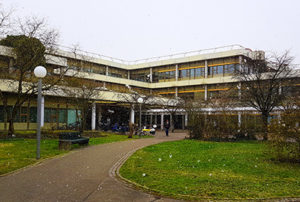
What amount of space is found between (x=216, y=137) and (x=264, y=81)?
5927 mm

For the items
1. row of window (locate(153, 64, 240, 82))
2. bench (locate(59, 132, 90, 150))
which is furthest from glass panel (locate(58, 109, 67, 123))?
row of window (locate(153, 64, 240, 82))

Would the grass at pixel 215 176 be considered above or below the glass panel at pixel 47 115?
below

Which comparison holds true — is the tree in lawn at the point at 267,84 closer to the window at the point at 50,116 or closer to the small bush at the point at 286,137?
the small bush at the point at 286,137

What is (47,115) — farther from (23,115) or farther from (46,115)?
(23,115)

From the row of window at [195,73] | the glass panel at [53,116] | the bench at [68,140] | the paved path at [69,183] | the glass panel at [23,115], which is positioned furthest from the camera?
the row of window at [195,73]

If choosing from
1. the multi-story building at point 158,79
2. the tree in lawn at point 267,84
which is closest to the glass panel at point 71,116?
the multi-story building at point 158,79

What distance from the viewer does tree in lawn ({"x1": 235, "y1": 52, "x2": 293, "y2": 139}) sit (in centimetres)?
2055

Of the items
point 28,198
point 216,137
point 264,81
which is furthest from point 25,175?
point 264,81

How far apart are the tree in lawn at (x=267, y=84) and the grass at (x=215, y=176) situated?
9.80m

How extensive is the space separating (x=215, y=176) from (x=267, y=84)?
1483cm

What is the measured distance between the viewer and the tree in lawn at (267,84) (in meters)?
20.5

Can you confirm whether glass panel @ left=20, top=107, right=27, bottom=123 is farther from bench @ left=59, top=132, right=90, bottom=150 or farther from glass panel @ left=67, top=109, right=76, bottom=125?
bench @ left=59, top=132, right=90, bottom=150

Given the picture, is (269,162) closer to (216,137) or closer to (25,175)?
(25,175)

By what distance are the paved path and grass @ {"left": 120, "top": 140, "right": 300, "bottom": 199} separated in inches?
22.8
